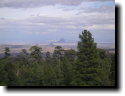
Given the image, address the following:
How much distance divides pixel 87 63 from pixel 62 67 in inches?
15.1

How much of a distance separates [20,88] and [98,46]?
4.36 ft

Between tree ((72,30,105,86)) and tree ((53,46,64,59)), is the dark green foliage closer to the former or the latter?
tree ((72,30,105,86))

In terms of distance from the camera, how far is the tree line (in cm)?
480

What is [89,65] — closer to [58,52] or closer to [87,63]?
[87,63]

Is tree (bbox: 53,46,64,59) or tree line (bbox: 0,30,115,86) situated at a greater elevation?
tree (bbox: 53,46,64,59)

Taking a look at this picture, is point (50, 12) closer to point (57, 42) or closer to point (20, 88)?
point (57, 42)

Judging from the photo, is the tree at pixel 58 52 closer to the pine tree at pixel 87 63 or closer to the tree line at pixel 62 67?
the tree line at pixel 62 67

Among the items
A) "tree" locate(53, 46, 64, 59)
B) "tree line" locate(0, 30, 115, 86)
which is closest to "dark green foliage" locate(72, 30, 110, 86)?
"tree line" locate(0, 30, 115, 86)

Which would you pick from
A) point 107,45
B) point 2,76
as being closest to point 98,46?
point 107,45

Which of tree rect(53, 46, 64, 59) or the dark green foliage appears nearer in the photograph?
the dark green foliage

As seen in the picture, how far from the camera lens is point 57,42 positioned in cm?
488

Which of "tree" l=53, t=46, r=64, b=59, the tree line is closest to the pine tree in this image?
the tree line

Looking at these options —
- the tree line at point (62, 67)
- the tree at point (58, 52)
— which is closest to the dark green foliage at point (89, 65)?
the tree line at point (62, 67)

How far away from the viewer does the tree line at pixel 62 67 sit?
480cm
